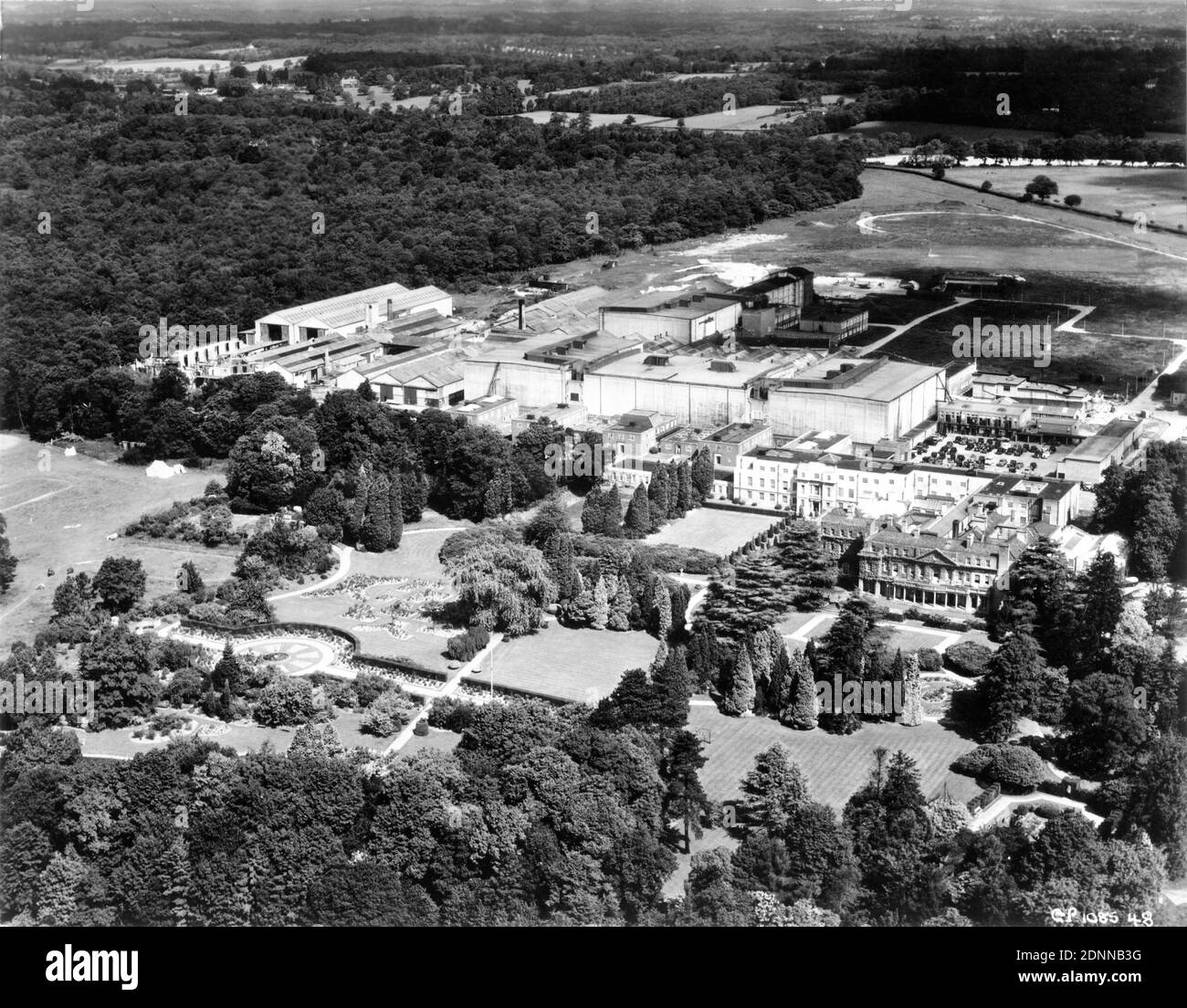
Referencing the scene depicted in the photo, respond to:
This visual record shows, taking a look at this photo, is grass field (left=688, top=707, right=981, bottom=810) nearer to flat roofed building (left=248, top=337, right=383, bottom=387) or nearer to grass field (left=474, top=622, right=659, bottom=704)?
grass field (left=474, top=622, right=659, bottom=704)

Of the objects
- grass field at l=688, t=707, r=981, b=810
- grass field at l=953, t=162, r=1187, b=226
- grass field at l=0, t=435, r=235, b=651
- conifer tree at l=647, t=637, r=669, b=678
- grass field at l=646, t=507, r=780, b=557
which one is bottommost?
grass field at l=688, t=707, r=981, b=810

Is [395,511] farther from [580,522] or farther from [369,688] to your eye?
[369,688]

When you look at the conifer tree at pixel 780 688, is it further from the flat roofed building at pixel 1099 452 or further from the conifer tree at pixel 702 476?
the flat roofed building at pixel 1099 452

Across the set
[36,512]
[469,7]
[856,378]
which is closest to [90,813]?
[36,512]

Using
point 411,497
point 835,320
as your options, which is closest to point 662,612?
point 411,497

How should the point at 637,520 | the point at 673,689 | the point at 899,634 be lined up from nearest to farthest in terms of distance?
the point at 673,689, the point at 899,634, the point at 637,520

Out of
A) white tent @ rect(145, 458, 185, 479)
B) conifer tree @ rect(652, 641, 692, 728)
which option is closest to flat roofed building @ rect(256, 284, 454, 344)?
white tent @ rect(145, 458, 185, 479)

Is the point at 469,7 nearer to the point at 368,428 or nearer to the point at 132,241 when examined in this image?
the point at 132,241
